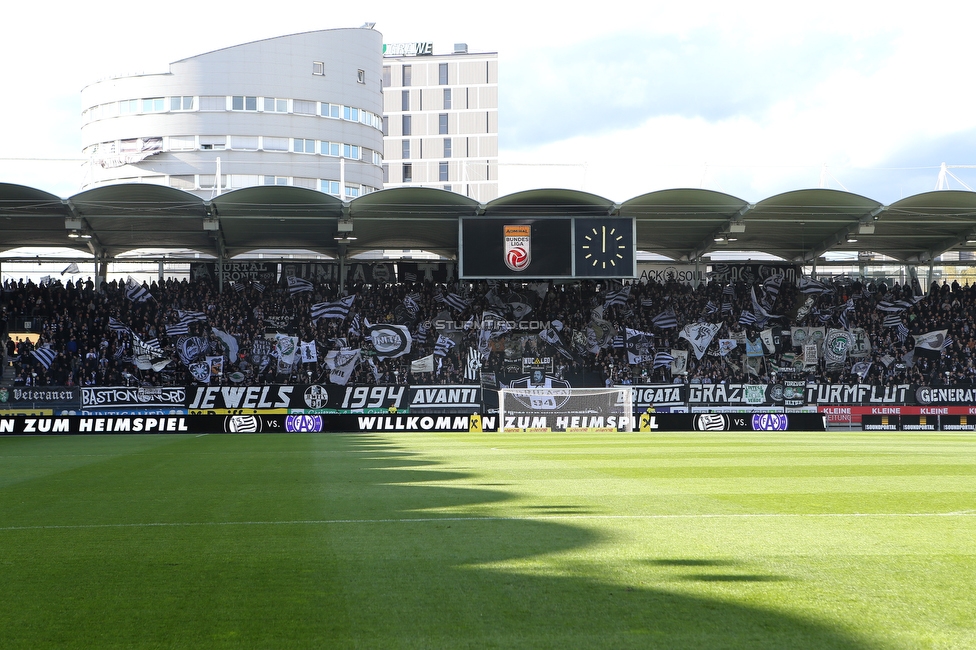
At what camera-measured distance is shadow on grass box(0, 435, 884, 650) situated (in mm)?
5445

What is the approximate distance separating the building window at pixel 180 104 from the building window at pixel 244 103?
3.65 meters

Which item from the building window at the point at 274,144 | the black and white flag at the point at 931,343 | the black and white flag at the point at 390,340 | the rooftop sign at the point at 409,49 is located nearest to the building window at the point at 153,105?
the building window at the point at 274,144

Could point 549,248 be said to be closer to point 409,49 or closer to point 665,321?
point 665,321

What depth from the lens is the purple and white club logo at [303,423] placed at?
33438mm

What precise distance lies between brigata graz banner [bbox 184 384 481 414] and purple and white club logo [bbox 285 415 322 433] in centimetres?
326

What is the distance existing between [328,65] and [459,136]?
3088 centimetres

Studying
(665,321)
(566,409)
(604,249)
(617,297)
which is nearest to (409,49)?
(617,297)

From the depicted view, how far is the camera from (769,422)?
34969 millimetres

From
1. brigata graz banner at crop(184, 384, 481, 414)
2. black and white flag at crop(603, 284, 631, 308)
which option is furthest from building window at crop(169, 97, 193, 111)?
black and white flag at crop(603, 284, 631, 308)

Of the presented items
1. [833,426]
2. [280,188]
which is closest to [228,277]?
[280,188]

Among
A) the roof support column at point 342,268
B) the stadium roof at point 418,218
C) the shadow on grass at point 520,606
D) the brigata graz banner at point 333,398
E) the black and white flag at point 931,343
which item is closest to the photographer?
the shadow on grass at point 520,606

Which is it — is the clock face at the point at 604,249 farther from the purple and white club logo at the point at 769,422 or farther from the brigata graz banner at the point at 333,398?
the purple and white club logo at the point at 769,422

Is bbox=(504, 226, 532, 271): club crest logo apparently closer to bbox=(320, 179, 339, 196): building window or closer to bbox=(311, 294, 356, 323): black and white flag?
bbox=(311, 294, 356, 323): black and white flag

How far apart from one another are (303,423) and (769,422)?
18.8 meters
